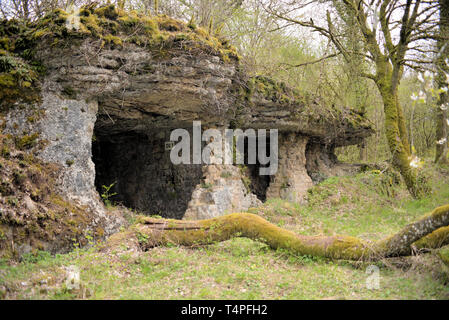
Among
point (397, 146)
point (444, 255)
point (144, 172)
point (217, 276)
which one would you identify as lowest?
point (217, 276)

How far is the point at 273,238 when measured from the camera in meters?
5.02

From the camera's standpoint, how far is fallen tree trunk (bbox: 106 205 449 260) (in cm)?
409

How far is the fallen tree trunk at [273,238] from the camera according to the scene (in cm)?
409

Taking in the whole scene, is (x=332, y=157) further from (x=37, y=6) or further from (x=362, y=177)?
(x=37, y=6)

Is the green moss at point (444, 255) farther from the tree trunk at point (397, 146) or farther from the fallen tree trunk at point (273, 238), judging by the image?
the tree trunk at point (397, 146)

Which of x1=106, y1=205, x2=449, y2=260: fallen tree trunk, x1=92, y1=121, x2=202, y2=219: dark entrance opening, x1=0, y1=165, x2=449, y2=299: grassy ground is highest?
x1=92, y1=121, x2=202, y2=219: dark entrance opening

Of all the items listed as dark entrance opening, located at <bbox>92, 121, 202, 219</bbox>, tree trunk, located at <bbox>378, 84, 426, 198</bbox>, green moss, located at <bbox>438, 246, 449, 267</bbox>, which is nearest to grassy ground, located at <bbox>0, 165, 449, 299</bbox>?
green moss, located at <bbox>438, 246, 449, 267</bbox>
